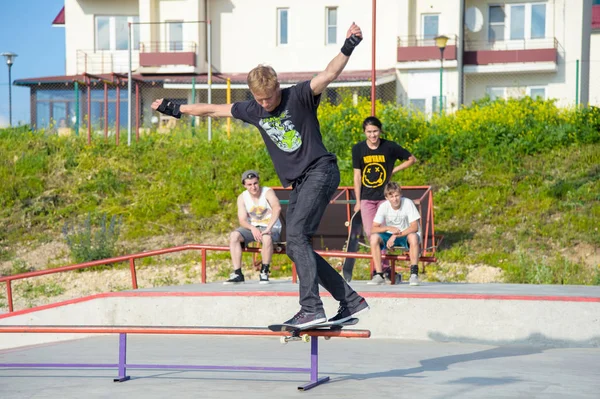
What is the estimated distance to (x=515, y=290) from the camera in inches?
391

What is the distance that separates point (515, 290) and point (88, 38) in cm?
2695

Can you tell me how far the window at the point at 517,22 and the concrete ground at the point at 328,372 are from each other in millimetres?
23937

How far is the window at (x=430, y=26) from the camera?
30.3 m

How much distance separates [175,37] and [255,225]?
2260 centimetres

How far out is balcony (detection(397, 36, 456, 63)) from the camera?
29469 mm

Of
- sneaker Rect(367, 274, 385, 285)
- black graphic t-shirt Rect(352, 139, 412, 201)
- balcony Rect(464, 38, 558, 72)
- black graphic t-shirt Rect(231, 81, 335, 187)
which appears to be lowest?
sneaker Rect(367, 274, 385, 285)

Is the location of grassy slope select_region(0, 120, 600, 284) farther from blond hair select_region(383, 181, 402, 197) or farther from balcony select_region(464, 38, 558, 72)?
balcony select_region(464, 38, 558, 72)

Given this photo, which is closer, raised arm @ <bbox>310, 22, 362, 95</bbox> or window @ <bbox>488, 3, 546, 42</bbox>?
raised arm @ <bbox>310, 22, 362, 95</bbox>

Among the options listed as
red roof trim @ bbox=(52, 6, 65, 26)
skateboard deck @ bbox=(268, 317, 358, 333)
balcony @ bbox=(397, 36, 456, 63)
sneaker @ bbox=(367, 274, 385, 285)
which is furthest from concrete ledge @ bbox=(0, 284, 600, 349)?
red roof trim @ bbox=(52, 6, 65, 26)

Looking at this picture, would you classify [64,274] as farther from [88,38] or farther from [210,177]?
[88,38]

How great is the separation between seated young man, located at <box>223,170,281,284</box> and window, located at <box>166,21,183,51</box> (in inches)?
868

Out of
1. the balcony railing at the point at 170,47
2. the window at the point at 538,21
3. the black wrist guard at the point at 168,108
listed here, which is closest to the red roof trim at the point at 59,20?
the balcony railing at the point at 170,47

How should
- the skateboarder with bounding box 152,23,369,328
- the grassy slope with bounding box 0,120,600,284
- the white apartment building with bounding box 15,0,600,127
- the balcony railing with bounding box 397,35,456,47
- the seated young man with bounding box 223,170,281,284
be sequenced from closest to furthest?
the skateboarder with bounding box 152,23,369,328
the seated young man with bounding box 223,170,281,284
the grassy slope with bounding box 0,120,600,284
the white apartment building with bounding box 15,0,600,127
the balcony railing with bounding box 397,35,456,47

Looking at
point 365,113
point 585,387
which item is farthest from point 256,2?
point 585,387
